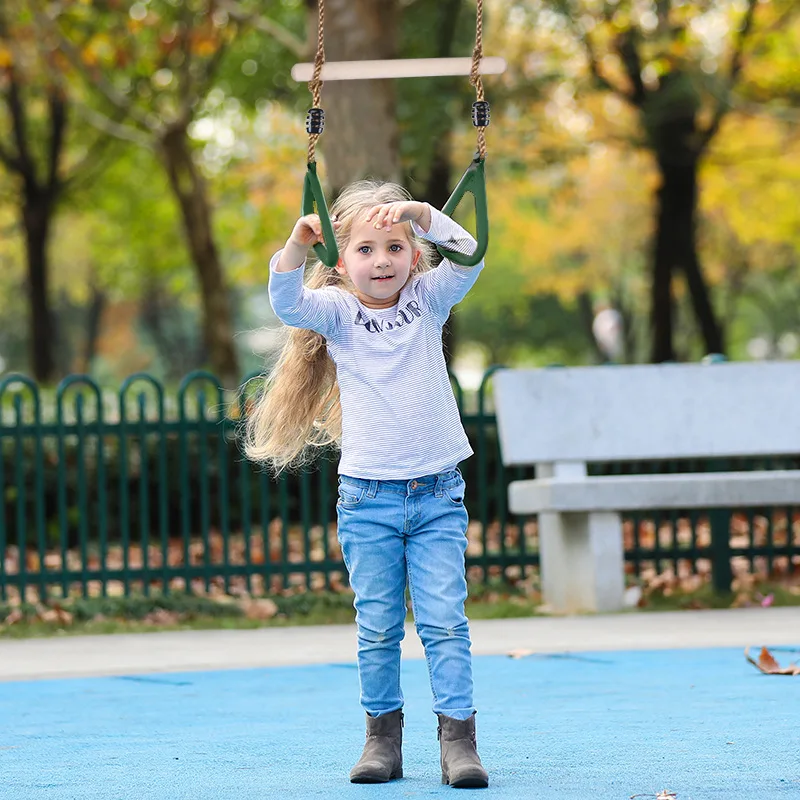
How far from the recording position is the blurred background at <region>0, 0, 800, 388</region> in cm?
1595

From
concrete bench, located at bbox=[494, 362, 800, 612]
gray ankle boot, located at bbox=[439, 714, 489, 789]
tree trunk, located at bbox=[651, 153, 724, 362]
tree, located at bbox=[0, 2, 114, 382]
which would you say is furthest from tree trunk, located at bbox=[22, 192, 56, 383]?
gray ankle boot, located at bbox=[439, 714, 489, 789]

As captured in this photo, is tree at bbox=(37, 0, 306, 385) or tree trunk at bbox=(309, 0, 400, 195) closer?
tree trunk at bbox=(309, 0, 400, 195)

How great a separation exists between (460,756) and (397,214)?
1.46m

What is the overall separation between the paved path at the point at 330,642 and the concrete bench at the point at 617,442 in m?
0.45

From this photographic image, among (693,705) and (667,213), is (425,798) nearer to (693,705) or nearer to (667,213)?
(693,705)

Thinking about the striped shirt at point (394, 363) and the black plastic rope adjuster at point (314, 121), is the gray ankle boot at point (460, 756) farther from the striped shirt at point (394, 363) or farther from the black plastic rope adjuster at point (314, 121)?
the black plastic rope adjuster at point (314, 121)

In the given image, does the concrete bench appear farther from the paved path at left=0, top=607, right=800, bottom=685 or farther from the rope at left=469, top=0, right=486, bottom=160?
the rope at left=469, top=0, right=486, bottom=160

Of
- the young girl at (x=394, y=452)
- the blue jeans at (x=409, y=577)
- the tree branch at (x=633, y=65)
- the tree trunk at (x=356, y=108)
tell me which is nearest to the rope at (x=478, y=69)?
the young girl at (x=394, y=452)

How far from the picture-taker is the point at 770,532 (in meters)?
8.84

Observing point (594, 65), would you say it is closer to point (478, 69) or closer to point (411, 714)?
point (411, 714)

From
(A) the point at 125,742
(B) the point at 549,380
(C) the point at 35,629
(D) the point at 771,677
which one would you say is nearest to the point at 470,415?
(B) the point at 549,380

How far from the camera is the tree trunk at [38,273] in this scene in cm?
2464

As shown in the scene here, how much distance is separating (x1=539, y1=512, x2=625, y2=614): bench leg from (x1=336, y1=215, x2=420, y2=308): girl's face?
12.9 feet

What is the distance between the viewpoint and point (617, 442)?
8.34 metres
